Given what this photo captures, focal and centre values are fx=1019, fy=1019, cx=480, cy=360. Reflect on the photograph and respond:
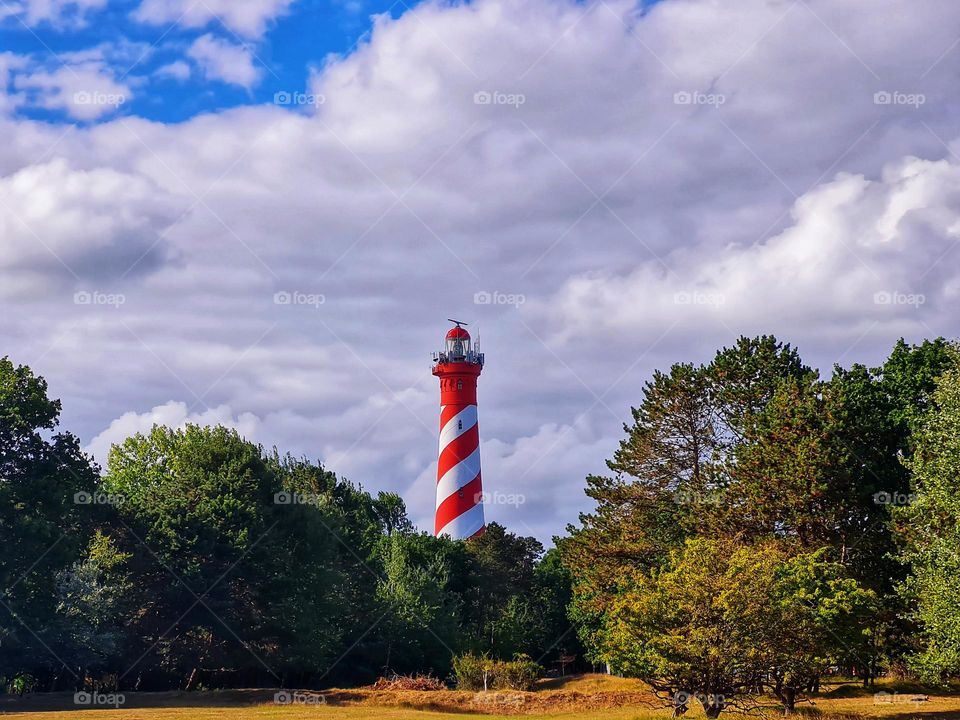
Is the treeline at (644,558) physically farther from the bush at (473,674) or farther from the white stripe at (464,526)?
the white stripe at (464,526)

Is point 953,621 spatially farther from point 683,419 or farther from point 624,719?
point 683,419

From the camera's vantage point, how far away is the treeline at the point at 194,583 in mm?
50969

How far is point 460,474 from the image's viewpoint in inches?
3300

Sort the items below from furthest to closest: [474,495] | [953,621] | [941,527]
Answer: [474,495] < [941,527] < [953,621]

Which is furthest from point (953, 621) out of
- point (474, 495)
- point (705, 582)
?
point (474, 495)

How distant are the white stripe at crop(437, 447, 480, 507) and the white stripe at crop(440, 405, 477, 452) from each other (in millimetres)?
2009

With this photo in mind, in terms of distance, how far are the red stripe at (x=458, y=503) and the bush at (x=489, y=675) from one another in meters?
20.7

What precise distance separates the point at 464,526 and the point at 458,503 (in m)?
2.13

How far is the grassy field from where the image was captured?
136 ft

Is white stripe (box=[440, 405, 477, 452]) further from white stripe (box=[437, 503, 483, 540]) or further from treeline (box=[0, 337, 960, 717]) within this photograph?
treeline (box=[0, 337, 960, 717])

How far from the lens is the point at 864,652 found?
45.8m

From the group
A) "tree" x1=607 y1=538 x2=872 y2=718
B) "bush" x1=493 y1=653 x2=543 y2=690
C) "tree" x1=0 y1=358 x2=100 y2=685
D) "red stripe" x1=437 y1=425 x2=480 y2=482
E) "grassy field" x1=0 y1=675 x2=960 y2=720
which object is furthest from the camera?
"red stripe" x1=437 y1=425 x2=480 y2=482

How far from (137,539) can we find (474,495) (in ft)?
114

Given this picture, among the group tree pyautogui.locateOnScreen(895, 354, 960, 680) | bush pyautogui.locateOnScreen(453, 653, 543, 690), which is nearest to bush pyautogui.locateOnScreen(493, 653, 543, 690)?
bush pyautogui.locateOnScreen(453, 653, 543, 690)
